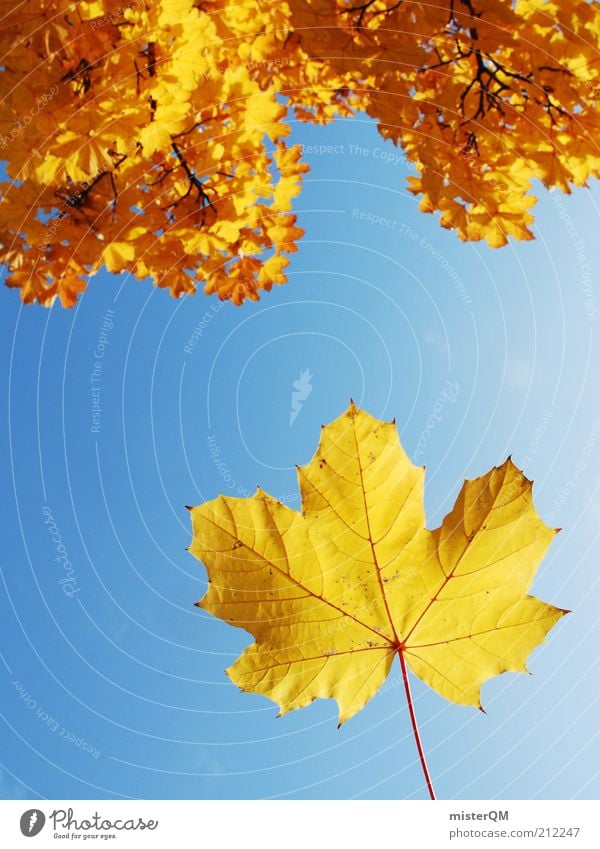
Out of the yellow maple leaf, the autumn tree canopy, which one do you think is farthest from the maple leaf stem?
the autumn tree canopy

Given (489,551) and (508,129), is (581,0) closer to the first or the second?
(508,129)

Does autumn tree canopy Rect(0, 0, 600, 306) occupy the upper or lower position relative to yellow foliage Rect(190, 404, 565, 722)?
upper

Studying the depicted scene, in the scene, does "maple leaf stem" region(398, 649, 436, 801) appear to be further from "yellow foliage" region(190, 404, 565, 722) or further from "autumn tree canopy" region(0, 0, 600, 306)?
"autumn tree canopy" region(0, 0, 600, 306)

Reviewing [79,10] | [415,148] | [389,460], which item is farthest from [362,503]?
[79,10]

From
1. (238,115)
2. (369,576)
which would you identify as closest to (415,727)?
(369,576)

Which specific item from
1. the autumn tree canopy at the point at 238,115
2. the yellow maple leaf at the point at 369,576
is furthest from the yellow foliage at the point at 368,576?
the autumn tree canopy at the point at 238,115

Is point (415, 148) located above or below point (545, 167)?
above

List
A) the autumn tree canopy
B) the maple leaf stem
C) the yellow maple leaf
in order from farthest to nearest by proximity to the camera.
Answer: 1. the autumn tree canopy
2. the yellow maple leaf
3. the maple leaf stem

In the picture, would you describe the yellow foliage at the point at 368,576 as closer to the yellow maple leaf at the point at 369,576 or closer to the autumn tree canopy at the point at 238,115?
the yellow maple leaf at the point at 369,576
